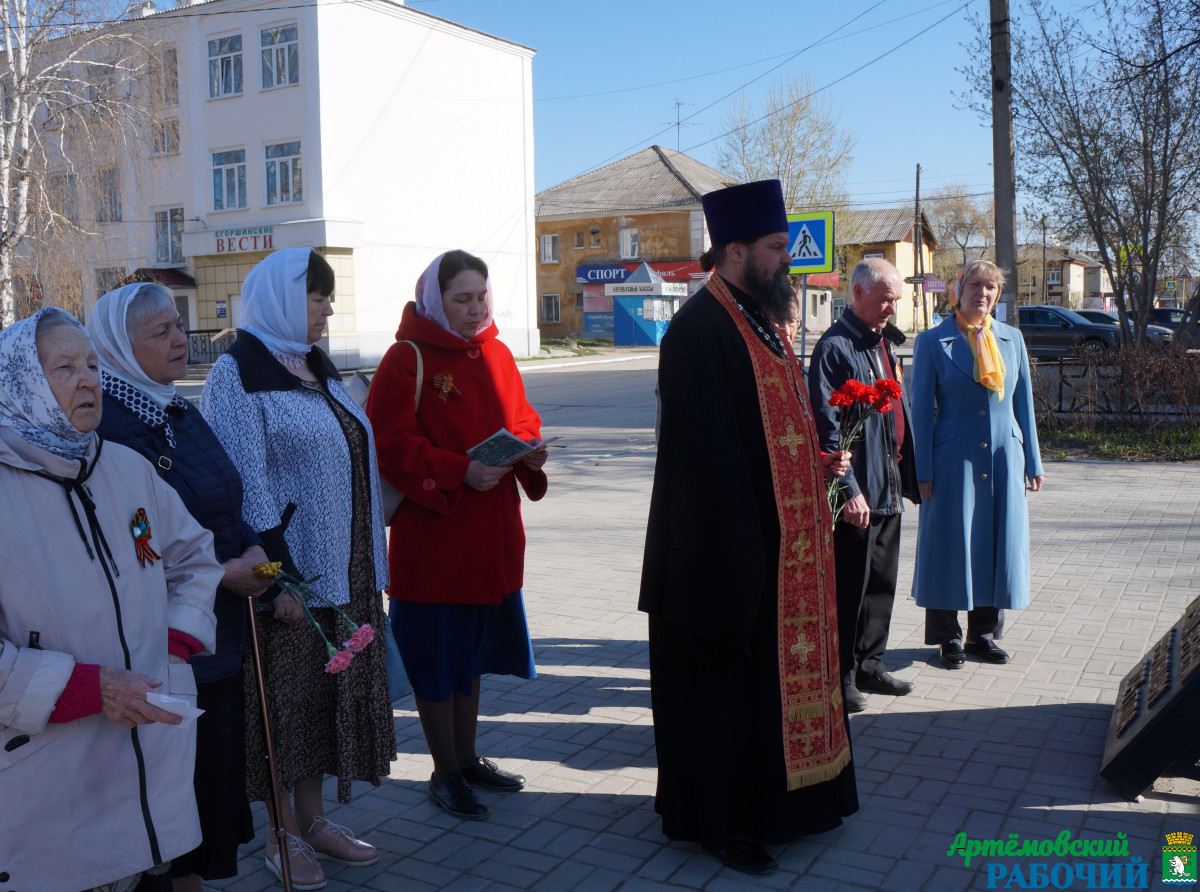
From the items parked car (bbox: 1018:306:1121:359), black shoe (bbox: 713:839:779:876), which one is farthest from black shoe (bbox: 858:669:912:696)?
parked car (bbox: 1018:306:1121:359)

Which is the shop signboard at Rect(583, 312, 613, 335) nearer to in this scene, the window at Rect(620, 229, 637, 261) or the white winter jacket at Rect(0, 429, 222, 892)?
the window at Rect(620, 229, 637, 261)

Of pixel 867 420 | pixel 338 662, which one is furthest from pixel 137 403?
pixel 867 420

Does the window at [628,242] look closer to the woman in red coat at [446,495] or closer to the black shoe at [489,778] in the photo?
the woman in red coat at [446,495]

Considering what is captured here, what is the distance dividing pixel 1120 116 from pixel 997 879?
45.8ft

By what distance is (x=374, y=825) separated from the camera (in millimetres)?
3846

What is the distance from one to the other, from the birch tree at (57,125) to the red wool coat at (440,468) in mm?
19777

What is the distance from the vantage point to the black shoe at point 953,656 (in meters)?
5.41

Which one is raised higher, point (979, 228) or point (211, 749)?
point (979, 228)

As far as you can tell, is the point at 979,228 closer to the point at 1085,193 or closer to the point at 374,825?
the point at 1085,193

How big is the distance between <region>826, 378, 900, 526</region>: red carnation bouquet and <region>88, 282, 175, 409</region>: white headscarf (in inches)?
104

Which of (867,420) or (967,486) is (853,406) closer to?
(867,420)

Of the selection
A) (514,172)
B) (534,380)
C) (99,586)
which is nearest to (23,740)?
(99,586)

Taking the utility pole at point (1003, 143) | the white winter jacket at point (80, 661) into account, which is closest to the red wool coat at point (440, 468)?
the white winter jacket at point (80, 661)

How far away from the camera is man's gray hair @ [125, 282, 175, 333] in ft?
9.29
